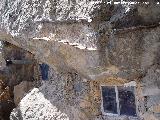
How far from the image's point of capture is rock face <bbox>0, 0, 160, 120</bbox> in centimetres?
441

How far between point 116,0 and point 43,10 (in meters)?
1.82

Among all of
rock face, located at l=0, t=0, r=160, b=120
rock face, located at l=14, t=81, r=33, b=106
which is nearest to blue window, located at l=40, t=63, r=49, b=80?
rock face, located at l=14, t=81, r=33, b=106

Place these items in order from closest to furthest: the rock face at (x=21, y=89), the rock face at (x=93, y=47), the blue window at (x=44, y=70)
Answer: the rock face at (x=93, y=47)
the blue window at (x=44, y=70)
the rock face at (x=21, y=89)

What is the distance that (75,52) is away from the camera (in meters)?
5.04

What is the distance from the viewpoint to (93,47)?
4.55m

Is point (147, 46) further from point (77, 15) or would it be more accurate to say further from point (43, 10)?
point (43, 10)

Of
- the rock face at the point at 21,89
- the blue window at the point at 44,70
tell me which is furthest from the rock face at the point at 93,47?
the rock face at the point at 21,89

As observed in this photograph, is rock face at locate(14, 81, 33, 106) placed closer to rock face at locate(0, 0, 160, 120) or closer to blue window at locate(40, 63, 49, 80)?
blue window at locate(40, 63, 49, 80)

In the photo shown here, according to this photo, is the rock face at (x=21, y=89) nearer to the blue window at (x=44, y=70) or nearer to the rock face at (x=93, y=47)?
the blue window at (x=44, y=70)

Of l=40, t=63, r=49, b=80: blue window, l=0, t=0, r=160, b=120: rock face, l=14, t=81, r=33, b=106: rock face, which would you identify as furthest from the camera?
l=14, t=81, r=33, b=106: rock face

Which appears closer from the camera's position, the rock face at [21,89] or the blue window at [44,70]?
the blue window at [44,70]

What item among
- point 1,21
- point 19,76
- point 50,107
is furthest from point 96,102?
point 19,76

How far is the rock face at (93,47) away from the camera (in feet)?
14.5

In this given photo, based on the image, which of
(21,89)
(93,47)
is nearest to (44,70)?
(21,89)
